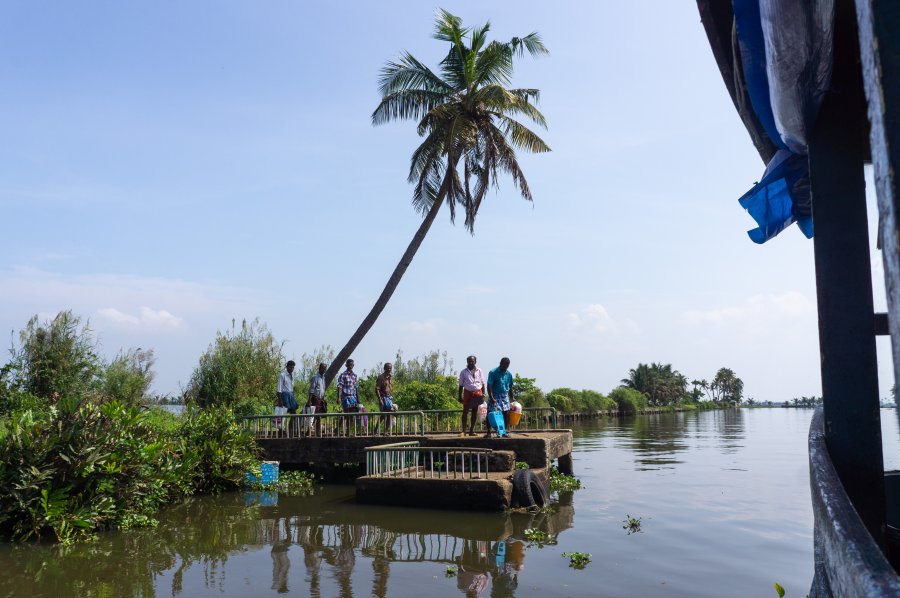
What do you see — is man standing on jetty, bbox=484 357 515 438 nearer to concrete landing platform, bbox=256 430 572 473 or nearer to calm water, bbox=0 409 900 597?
concrete landing platform, bbox=256 430 572 473

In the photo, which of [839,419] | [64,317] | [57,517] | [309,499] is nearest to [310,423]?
[309,499]

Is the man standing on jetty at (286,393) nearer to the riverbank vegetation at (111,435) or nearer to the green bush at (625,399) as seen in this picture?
the riverbank vegetation at (111,435)

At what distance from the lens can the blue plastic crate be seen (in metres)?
14.2

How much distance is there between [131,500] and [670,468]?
534 inches

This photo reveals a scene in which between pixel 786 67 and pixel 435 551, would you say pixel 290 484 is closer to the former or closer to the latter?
pixel 435 551

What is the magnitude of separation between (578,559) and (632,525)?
243cm

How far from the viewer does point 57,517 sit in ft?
29.9

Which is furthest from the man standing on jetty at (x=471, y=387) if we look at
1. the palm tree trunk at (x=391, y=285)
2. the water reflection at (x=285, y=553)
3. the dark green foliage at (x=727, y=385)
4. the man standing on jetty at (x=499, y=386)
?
the dark green foliage at (x=727, y=385)

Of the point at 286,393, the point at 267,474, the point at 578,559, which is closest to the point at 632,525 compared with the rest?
the point at 578,559

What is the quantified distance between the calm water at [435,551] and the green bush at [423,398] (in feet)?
33.0

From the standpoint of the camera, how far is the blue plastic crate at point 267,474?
14.2m

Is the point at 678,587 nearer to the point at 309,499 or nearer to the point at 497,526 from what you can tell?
the point at 497,526

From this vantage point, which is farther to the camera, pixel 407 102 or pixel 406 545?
pixel 407 102

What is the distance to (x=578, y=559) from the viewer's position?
8.16 m
